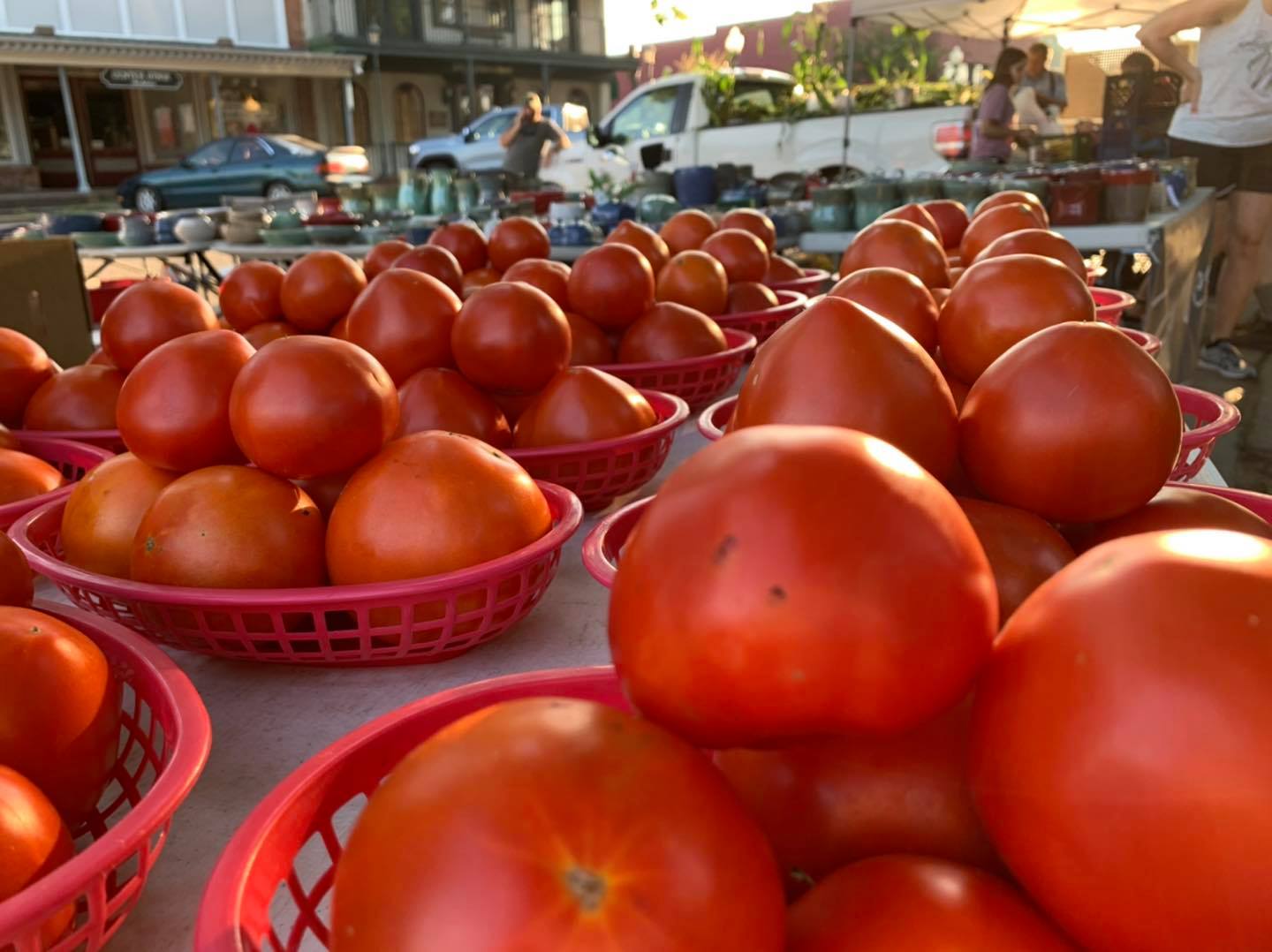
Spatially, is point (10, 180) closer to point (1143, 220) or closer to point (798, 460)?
point (1143, 220)

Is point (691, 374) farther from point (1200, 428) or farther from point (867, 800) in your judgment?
point (867, 800)

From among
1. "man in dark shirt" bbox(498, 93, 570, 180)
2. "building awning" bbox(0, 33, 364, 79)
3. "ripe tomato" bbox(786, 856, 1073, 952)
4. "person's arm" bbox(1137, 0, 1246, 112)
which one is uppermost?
"building awning" bbox(0, 33, 364, 79)

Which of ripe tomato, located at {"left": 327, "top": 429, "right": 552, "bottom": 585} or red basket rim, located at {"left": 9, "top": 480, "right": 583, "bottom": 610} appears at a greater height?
ripe tomato, located at {"left": 327, "top": 429, "right": 552, "bottom": 585}

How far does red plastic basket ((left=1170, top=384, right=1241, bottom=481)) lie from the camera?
113 cm

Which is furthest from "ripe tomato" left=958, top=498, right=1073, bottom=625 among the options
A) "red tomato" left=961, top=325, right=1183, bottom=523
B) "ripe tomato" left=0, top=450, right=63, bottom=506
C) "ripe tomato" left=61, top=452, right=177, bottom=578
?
"ripe tomato" left=0, top=450, right=63, bottom=506

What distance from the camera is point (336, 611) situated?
914 mm

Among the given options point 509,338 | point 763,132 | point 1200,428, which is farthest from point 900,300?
point 763,132

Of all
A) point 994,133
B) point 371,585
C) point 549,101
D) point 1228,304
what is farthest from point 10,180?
point 371,585

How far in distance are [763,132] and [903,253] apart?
7387mm

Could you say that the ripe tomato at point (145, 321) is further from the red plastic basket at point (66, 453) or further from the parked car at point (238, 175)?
the parked car at point (238, 175)

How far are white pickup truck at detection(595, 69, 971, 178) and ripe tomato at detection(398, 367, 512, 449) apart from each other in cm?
645

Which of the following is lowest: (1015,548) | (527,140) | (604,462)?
(604,462)

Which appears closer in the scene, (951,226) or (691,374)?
(691,374)

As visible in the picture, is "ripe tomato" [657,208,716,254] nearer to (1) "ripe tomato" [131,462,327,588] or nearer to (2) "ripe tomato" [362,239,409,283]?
(2) "ripe tomato" [362,239,409,283]
